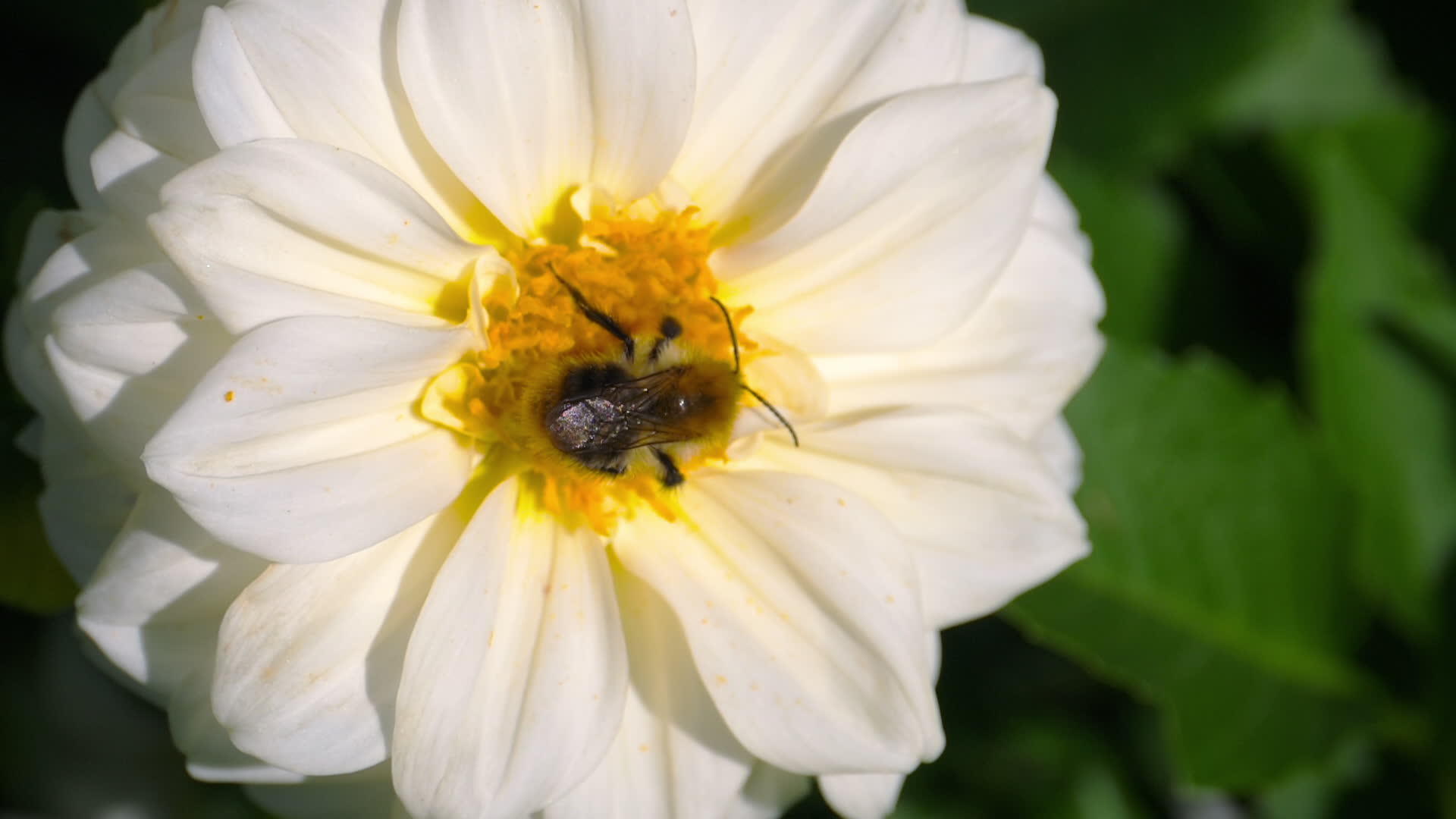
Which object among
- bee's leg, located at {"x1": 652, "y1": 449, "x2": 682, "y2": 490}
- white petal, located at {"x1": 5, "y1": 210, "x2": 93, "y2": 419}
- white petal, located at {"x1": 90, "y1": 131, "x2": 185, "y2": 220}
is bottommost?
bee's leg, located at {"x1": 652, "y1": 449, "x2": 682, "y2": 490}

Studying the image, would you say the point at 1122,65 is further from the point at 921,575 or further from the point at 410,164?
the point at 410,164

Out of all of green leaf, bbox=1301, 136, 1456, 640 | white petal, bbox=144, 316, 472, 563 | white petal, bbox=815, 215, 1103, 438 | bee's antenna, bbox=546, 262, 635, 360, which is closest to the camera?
white petal, bbox=144, 316, 472, 563

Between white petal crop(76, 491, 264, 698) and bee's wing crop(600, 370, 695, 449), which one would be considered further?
bee's wing crop(600, 370, 695, 449)

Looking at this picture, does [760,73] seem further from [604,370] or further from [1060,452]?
[1060,452]

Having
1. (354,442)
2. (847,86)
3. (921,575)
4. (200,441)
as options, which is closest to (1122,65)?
(847,86)

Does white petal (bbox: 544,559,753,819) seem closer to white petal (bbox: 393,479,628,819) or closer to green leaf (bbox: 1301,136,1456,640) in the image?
white petal (bbox: 393,479,628,819)

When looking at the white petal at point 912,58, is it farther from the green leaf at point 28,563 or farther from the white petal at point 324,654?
the green leaf at point 28,563

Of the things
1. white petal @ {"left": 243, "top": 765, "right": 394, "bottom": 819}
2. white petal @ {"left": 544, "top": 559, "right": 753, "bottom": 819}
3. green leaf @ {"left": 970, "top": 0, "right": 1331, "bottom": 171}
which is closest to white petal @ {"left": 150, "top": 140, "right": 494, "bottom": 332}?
white petal @ {"left": 544, "top": 559, "right": 753, "bottom": 819}

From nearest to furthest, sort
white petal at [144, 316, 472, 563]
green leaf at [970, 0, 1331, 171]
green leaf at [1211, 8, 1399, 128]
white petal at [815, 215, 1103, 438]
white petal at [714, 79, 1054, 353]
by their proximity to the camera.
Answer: white petal at [144, 316, 472, 563], white petal at [714, 79, 1054, 353], white petal at [815, 215, 1103, 438], green leaf at [970, 0, 1331, 171], green leaf at [1211, 8, 1399, 128]
